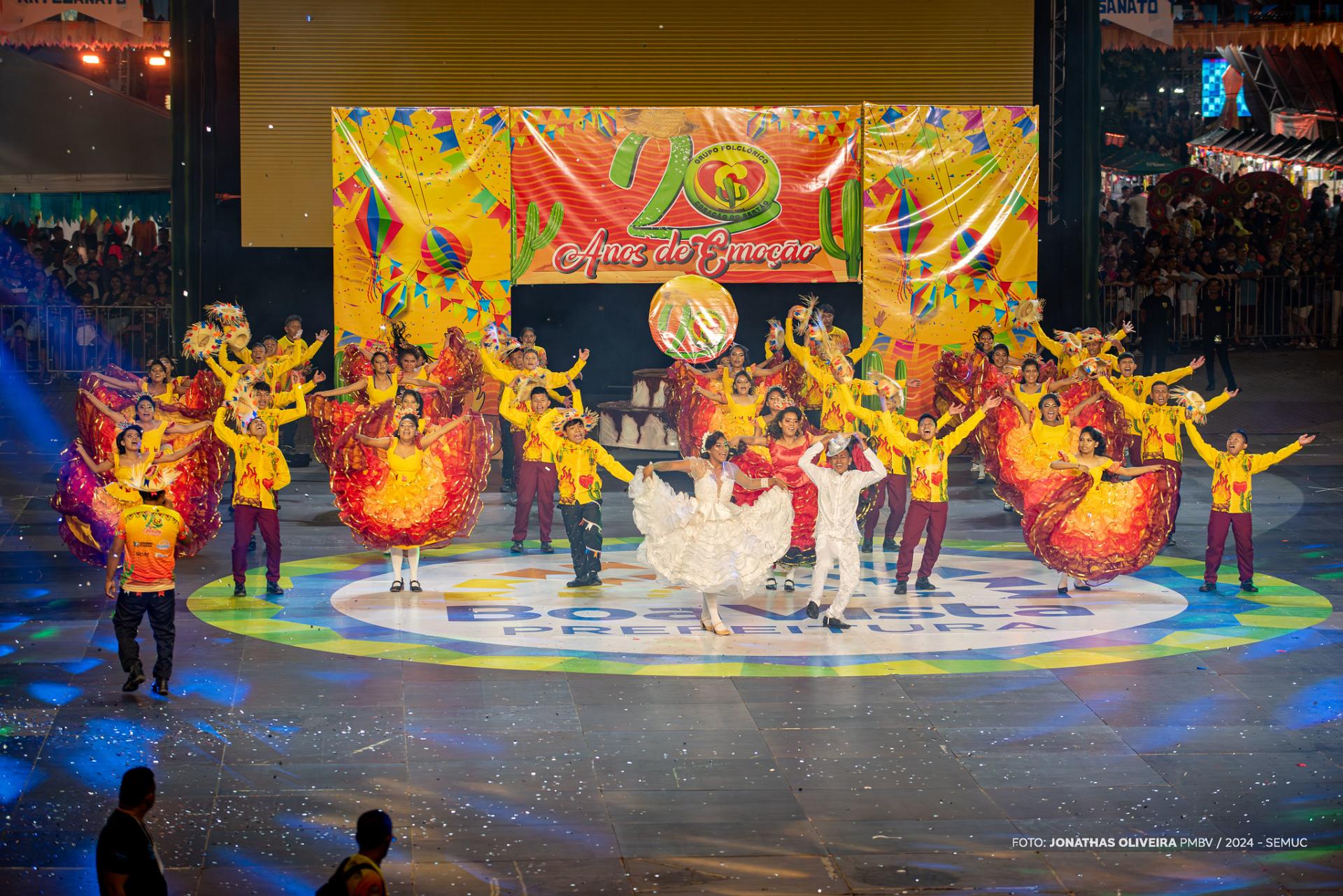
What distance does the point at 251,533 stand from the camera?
13.3 meters

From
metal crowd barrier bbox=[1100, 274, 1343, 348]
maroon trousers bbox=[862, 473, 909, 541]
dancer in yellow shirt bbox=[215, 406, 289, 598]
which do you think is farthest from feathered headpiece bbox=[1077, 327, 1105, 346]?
metal crowd barrier bbox=[1100, 274, 1343, 348]

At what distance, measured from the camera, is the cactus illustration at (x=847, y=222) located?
20156mm

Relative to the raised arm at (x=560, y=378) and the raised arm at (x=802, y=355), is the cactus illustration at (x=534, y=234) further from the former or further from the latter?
the raised arm at (x=802, y=355)

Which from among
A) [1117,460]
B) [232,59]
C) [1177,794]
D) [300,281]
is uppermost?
[232,59]

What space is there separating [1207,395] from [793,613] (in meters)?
13.0

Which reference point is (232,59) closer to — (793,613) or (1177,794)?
(793,613)

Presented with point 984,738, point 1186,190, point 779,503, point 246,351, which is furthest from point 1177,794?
point 1186,190

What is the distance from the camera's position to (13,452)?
20.1 metres

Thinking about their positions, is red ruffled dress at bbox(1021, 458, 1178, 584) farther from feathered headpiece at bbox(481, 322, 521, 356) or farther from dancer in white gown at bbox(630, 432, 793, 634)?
feathered headpiece at bbox(481, 322, 521, 356)

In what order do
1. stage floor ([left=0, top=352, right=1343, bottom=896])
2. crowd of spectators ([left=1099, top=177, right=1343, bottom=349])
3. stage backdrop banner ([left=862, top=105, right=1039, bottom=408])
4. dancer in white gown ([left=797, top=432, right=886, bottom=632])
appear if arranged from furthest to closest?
crowd of spectators ([left=1099, top=177, right=1343, bottom=349]), stage backdrop banner ([left=862, top=105, right=1039, bottom=408]), dancer in white gown ([left=797, top=432, right=886, bottom=632]), stage floor ([left=0, top=352, right=1343, bottom=896])

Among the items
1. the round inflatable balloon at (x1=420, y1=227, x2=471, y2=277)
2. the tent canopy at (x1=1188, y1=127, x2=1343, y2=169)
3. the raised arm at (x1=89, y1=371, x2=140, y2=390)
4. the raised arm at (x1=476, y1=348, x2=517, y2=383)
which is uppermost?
the tent canopy at (x1=1188, y1=127, x2=1343, y2=169)

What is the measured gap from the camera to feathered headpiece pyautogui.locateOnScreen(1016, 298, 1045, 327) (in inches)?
724

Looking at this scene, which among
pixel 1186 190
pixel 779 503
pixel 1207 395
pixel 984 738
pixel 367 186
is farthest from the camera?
pixel 1186 190

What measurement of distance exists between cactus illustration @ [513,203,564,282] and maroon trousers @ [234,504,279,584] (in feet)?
23.6
